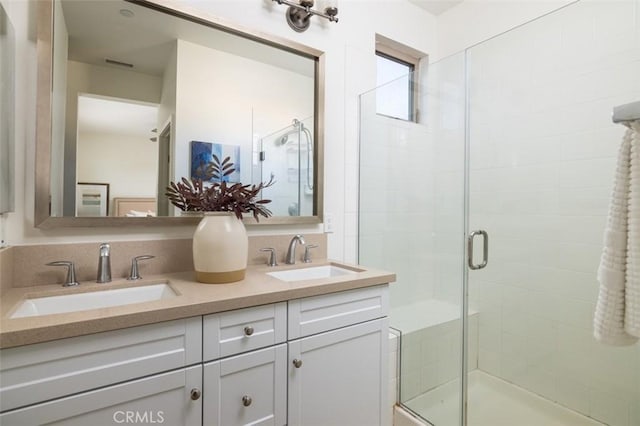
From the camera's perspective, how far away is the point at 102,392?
0.90 meters

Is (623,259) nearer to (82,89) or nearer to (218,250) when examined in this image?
(218,250)

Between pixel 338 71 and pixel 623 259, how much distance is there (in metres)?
1.78

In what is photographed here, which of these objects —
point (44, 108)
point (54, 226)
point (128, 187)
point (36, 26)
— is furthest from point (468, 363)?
point (36, 26)

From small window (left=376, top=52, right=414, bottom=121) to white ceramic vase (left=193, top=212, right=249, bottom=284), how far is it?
142 centimetres

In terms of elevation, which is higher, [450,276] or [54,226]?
[54,226]

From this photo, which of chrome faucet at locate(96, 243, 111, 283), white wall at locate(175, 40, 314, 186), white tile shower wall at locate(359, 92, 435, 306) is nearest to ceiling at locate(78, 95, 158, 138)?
white wall at locate(175, 40, 314, 186)

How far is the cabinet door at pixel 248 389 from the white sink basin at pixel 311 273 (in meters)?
0.47

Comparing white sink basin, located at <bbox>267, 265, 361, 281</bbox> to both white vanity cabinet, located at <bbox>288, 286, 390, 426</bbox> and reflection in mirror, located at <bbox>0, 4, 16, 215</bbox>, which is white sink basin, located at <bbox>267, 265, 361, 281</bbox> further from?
reflection in mirror, located at <bbox>0, 4, 16, 215</bbox>

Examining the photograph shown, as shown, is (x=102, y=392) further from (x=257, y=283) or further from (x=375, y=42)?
(x=375, y=42)

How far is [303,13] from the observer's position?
1857mm

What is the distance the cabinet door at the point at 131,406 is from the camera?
83cm

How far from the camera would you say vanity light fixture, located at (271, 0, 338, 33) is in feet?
5.95

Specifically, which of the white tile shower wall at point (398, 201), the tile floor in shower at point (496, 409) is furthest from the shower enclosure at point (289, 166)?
the tile floor in shower at point (496, 409)

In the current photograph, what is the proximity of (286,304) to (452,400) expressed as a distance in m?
1.23
